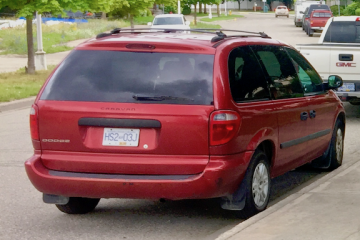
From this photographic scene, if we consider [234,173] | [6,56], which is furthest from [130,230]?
[6,56]

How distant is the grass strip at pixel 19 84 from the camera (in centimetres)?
1800

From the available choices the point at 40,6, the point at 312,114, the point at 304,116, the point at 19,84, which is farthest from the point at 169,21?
the point at 304,116

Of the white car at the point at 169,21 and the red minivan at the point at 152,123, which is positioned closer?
the red minivan at the point at 152,123

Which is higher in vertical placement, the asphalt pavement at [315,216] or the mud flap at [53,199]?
the mud flap at [53,199]

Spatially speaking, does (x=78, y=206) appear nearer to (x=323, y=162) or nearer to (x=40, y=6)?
(x=323, y=162)

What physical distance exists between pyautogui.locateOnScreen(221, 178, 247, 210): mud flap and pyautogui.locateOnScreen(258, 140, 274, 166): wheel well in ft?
1.92

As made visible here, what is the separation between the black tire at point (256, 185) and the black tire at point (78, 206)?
1.49m

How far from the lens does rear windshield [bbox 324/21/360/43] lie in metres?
16.0

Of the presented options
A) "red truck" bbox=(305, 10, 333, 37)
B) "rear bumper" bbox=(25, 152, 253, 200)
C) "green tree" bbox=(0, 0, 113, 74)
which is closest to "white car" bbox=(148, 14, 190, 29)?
"red truck" bbox=(305, 10, 333, 37)

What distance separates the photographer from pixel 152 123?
592 cm

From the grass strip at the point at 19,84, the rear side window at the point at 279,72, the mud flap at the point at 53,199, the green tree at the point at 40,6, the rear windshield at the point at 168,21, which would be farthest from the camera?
the rear windshield at the point at 168,21

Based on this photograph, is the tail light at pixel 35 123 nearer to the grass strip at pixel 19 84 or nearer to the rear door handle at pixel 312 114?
the rear door handle at pixel 312 114

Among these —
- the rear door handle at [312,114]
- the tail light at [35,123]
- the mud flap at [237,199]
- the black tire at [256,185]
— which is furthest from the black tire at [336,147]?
the tail light at [35,123]

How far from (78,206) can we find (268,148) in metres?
1.90
